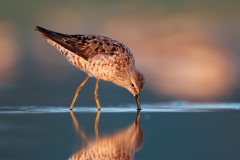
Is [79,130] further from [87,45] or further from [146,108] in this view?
[87,45]

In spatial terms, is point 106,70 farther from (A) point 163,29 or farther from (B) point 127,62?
(A) point 163,29

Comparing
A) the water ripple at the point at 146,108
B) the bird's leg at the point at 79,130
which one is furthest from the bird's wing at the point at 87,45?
the bird's leg at the point at 79,130

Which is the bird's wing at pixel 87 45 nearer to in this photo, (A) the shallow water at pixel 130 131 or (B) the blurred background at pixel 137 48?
(B) the blurred background at pixel 137 48

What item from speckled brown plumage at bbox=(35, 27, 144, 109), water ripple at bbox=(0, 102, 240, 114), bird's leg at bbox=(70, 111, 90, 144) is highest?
speckled brown plumage at bbox=(35, 27, 144, 109)

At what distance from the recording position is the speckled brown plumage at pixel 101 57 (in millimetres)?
11438

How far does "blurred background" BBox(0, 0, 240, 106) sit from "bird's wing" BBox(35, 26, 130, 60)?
0.79 metres

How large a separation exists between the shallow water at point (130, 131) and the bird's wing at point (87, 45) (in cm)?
94

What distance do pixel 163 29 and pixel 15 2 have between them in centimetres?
364

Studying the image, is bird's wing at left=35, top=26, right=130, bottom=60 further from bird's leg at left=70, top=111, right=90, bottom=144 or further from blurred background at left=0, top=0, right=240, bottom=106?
bird's leg at left=70, top=111, right=90, bottom=144

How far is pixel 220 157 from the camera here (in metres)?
6.96

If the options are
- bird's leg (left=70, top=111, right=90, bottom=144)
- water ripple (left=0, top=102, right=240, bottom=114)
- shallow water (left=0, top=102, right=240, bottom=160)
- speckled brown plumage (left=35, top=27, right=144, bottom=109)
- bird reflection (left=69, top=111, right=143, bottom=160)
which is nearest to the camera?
bird reflection (left=69, top=111, right=143, bottom=160)

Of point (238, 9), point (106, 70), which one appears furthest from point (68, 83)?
point (238, 9)

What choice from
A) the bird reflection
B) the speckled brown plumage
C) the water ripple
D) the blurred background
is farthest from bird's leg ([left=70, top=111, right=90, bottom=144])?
the blurred background

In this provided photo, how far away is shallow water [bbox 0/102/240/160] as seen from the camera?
23.6 ft
